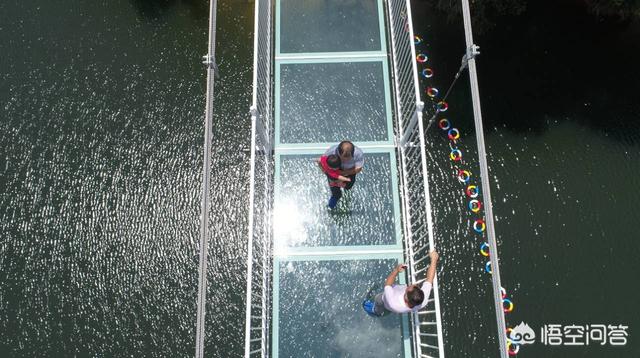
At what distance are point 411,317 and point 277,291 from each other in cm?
147

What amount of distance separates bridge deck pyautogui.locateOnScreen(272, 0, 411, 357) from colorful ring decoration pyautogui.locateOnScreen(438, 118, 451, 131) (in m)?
2.65

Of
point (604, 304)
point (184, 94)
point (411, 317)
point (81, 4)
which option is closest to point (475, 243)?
point (604, 304)

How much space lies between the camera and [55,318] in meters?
7.61

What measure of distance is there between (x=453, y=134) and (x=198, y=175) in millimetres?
4440

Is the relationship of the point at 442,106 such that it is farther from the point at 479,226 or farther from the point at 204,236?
the point at 204,236

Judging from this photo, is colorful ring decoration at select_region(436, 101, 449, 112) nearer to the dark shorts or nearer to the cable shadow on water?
the dark shorts

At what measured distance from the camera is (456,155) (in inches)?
336

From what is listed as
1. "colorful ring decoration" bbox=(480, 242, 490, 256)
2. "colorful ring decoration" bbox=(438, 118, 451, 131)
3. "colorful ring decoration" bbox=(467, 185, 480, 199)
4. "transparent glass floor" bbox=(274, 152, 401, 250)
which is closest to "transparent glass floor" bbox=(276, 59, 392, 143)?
"transparent glass floor" bbox=(274, 152, 401, 250)

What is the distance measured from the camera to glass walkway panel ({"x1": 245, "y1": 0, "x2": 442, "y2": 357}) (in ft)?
17.5

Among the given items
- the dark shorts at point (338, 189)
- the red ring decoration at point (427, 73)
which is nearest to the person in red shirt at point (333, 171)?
the dark shorts at point (338, 189)

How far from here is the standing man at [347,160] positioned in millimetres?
4781

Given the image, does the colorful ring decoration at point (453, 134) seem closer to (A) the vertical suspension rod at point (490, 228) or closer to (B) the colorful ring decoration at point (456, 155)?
(B) the colorful ring decoration at point (456, 155)

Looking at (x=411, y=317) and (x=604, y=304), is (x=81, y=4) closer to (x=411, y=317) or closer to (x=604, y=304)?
(x=411, y=317)

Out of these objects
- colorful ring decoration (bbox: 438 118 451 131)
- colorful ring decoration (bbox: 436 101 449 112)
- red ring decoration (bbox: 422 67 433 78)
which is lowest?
colorful ring decoration (bbox: 438 118 451 131)
